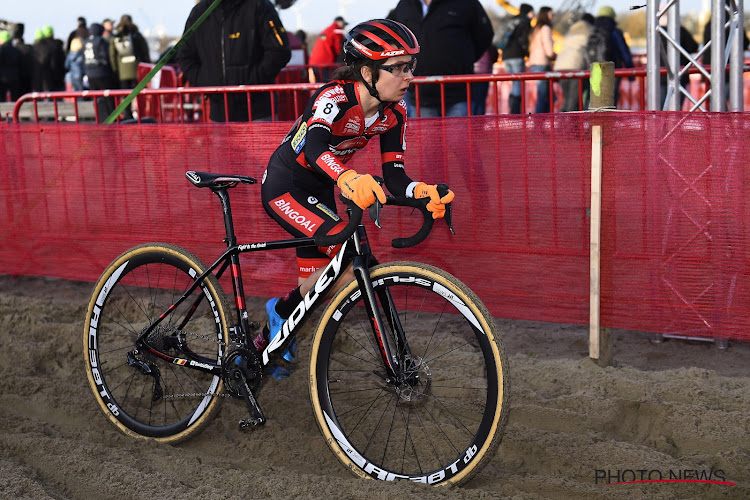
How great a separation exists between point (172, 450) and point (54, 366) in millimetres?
1767

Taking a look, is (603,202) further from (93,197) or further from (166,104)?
(166,104)

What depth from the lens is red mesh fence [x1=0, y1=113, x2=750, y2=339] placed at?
5535mm

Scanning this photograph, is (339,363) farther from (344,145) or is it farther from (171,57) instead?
(171,57)

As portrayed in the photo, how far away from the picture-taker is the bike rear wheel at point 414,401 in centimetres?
382

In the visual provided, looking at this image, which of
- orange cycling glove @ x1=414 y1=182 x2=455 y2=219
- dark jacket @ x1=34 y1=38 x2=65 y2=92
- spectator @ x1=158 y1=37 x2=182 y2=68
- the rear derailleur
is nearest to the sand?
the rear derailleur

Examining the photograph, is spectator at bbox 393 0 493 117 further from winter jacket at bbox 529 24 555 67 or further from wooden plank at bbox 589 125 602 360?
winter jacket at bbox 529 24 555 67

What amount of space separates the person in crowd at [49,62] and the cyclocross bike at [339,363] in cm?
1274

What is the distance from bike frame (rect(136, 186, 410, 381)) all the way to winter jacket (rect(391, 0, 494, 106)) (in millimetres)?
4140

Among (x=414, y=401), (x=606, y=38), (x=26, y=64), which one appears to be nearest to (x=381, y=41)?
(x=414, y=401)

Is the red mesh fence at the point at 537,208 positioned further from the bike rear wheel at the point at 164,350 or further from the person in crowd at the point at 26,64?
the person in crowd at the point at 26,64

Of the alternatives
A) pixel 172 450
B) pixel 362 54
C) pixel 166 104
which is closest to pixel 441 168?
pixel 362 54

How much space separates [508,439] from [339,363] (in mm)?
1545

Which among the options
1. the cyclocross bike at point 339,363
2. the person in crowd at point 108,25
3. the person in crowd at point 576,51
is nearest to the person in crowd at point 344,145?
the cyclocross bike at point 339,363

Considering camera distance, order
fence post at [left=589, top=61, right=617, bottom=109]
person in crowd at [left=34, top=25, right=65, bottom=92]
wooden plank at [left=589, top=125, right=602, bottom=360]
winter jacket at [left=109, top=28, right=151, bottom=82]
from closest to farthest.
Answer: wooden plank at [left=589, top=125, right=602, bottom=360]
fence post at [left=589, top=61, right=617, bottom=109]
winter jacket at [left=109, top=28, right=151, bottom=82]
person in crowd at [left=34, top=25, right=65, bottom=92]
